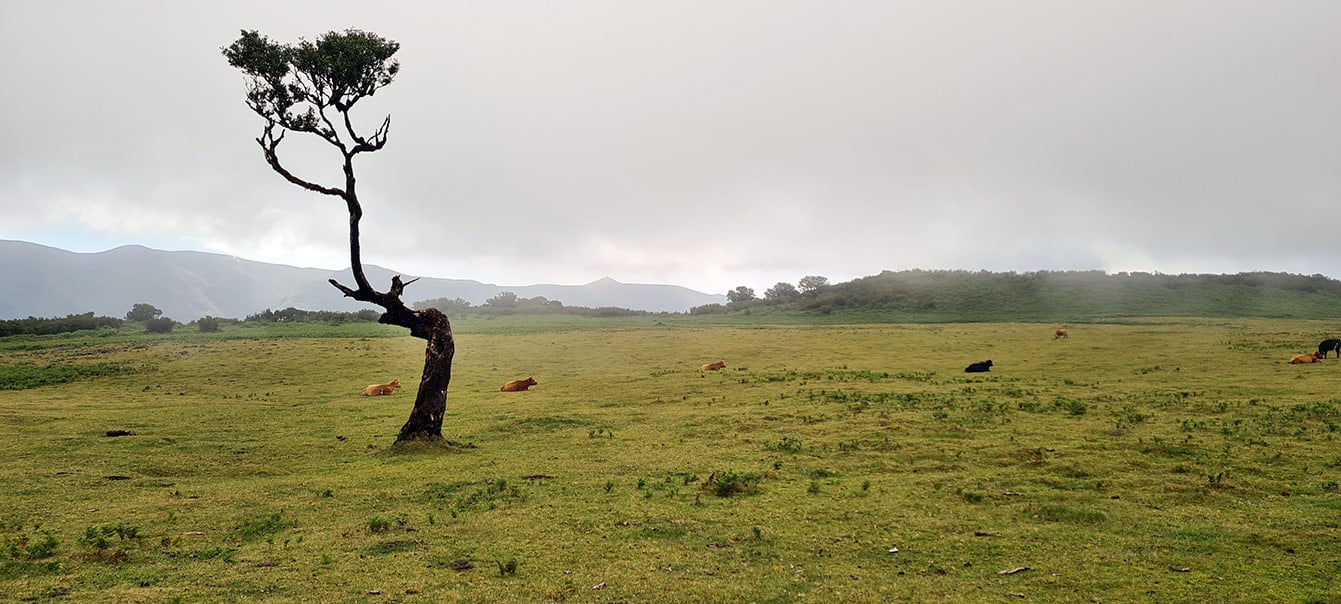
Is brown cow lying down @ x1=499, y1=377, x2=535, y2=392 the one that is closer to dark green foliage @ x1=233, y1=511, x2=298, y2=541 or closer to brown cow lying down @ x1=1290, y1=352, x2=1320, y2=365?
dark green foliage @ x1=233, y1=511, x2=298, y2=541

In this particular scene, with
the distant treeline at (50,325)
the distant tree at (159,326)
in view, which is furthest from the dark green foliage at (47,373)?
the distant tree at (159,326)

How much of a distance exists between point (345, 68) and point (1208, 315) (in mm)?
94304

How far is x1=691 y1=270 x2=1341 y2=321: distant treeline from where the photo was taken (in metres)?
83.2

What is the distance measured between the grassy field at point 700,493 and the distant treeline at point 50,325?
43190 millimetres

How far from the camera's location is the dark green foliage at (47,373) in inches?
1154

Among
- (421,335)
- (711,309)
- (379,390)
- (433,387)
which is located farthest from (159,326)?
(711,309)

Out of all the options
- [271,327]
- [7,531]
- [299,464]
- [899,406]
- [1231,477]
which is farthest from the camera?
[271,327]

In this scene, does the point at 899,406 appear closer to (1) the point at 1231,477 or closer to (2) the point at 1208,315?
(1) the point at 1231,477

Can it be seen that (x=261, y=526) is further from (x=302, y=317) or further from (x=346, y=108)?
(x=302, y=317)

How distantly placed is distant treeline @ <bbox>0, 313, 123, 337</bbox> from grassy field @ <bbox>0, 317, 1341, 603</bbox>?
43190 millimetres

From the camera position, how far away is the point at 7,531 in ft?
29.5

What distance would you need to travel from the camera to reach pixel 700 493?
1126 centimetres

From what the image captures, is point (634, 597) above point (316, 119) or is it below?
below

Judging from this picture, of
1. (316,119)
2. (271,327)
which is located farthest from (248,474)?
(271,327)
